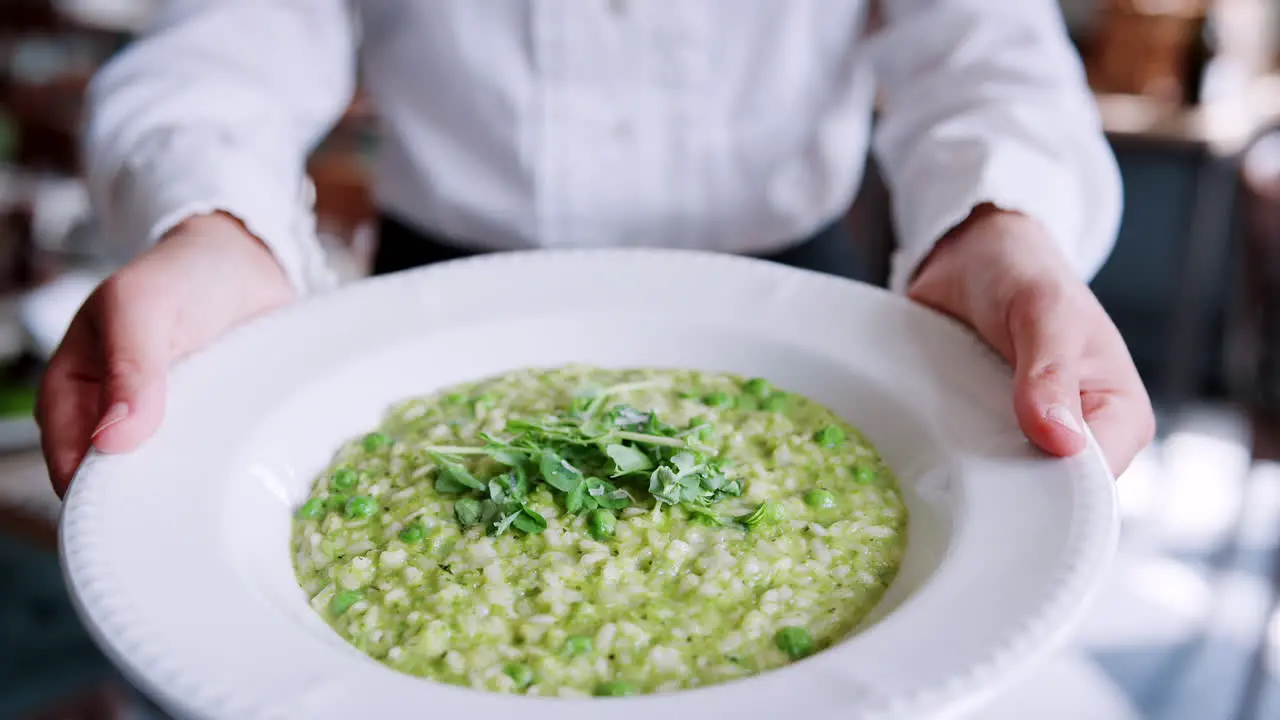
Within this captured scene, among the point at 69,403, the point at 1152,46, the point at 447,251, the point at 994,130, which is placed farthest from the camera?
the point at 1152,46

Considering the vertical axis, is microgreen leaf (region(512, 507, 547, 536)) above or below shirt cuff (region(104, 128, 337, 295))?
below

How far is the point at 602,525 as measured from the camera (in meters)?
1.21

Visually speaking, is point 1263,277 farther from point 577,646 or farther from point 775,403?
point 577,646

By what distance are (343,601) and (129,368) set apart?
38cm

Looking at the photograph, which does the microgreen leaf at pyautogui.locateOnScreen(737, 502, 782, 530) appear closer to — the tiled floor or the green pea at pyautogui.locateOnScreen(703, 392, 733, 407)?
the green pea at pyautogui.locateOnScreen(703, 392, 733, 407)

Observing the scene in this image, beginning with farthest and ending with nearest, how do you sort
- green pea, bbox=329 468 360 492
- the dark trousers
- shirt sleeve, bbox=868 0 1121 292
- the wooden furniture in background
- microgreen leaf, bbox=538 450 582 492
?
the wooden furniture in background → the dark trousers → shirt sleeve, bbox=868 0 1121 292 → green pea, bbox=329 468 360 492 → microgreen leaf, bbox=538 450 582 492

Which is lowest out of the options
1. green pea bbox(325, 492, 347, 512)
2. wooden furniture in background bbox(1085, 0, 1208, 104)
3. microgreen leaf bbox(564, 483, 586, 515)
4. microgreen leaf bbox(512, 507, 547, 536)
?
wooden furniture in background bbox(1085, 0, 1208, 104)

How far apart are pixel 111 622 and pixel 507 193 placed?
3.61ft

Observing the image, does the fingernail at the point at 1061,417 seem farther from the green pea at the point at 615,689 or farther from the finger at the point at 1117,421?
the green pea at the point at 615,689

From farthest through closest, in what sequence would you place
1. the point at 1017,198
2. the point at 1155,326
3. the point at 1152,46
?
the point at 1155,326 < the point at 1152,46 < the point at 1017,198

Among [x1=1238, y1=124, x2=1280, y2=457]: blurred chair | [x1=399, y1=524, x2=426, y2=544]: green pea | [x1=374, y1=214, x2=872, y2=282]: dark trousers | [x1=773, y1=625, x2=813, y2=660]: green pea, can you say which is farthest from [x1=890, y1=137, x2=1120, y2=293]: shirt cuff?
[x1=1238, y1=124, x2=1280, y2=457]: blurred chair

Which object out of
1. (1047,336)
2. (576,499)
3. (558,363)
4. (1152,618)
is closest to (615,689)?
(576,499)

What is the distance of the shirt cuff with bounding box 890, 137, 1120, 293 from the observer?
1.56m

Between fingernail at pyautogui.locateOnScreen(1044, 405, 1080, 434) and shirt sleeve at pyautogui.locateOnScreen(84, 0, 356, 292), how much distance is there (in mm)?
1082
